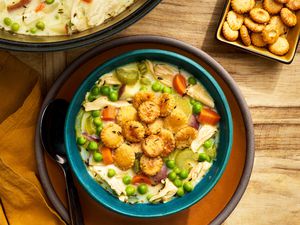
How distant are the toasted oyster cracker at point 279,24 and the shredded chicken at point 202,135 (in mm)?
534

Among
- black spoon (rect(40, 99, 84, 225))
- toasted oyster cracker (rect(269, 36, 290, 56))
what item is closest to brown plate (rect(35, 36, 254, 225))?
black spoon (rect(40, 99, 84, 225))

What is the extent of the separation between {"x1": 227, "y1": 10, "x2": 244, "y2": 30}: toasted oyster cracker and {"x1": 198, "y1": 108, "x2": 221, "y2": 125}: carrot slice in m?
0.38

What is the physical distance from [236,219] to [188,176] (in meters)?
0.34

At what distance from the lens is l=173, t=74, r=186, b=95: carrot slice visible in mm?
2488

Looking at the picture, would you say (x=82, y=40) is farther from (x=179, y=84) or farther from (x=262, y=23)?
(x=262, y=23)

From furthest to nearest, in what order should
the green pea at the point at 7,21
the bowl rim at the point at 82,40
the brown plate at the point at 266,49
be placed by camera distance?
the brown plate at the point at 266,49
the green pea at the point at 7,21
the bowl rim at the point at 82,40

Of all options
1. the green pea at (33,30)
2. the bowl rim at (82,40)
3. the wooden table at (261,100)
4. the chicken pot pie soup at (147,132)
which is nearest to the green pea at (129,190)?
the chicken pot pie soup at (147,132)

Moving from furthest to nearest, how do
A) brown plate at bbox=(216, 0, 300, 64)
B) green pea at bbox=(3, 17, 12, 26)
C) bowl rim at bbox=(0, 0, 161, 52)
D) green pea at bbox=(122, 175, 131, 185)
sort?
1. brown plate at bbox=(216, 0, 300, 64)
2. green pea at bbox=(122, 175, 131, 185)
3. green pea at bbox=(3, 17, 12, 26)
4. bowl rim at bbox=(0, 0, 161, 52)

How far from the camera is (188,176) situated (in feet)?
8.14

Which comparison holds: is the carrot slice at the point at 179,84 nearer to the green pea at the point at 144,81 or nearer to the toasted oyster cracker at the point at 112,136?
the green pea at the point at 144,81

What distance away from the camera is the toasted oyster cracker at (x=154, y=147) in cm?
241

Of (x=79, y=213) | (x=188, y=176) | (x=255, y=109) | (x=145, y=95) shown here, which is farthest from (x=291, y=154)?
(x=79, y=213)

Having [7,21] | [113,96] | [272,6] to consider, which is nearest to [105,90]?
[113,96]

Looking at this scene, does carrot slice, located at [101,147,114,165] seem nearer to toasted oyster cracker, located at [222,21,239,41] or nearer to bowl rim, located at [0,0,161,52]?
bowl rim, located at [0,0,161,52]
